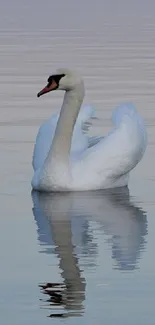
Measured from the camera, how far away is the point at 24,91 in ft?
61.1

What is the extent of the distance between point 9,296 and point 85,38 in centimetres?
2284

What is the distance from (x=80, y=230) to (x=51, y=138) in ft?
9.56

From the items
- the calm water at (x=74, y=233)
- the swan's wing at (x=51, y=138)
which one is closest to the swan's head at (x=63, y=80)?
the swan's wing at (x=51, y=138)

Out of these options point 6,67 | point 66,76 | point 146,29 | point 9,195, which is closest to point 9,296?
point 9,195

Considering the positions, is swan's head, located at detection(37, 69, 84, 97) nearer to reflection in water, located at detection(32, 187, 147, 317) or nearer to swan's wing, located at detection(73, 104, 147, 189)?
swan's wing, located at detection(73, 104, 147, 189)

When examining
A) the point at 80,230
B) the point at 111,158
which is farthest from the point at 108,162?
the point at 80,230

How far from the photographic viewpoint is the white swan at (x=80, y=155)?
37.9 feet

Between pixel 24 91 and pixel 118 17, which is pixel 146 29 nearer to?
pixel 118 17

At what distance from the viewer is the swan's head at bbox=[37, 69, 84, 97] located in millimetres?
11695

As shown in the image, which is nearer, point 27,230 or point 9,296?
point 9,296

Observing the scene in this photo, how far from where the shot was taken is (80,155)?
1202cm

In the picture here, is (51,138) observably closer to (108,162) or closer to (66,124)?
(66,124)

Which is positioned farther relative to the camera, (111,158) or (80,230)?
(111,158)

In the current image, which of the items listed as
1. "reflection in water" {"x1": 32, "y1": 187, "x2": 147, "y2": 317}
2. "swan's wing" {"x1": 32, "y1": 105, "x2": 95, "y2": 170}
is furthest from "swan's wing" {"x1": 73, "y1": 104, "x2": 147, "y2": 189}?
"swan's wing" {"x1": 32, "y1": 105, "x2": 95, "y2": 170}
